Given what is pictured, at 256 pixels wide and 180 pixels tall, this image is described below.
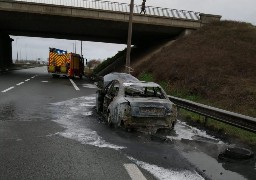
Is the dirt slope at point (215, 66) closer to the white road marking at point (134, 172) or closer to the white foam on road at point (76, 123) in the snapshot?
the white foam on road at point (76, 123)

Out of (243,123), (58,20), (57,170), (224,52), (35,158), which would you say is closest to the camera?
(57,170)

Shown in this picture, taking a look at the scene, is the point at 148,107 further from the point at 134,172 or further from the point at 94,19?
the point at 94,19

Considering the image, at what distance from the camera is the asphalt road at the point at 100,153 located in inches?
228

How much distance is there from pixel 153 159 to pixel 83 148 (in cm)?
150

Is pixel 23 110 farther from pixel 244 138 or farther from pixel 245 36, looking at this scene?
pixel 245 36

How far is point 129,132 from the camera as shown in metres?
9.28

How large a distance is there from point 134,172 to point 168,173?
0.54 metres

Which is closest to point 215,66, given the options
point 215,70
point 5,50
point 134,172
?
point 215,70

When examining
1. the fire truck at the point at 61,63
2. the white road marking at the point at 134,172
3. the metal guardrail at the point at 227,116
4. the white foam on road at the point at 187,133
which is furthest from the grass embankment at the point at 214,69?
the fire truck at the point at 61,63

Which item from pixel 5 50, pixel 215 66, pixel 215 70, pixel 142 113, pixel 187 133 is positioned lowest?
pixel 187 133

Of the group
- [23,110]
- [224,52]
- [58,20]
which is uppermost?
[58,20]

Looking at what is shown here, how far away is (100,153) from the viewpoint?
704cm

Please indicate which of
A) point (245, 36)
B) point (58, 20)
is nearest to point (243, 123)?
point (245, 36)

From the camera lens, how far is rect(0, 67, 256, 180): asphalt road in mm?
5801
